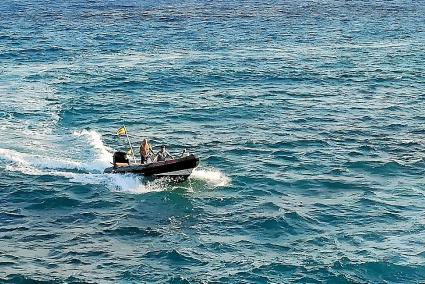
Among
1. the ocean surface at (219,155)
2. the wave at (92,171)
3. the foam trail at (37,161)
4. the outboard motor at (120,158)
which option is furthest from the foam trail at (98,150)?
the outboard motor at (120,158)

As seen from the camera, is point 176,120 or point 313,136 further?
point 176,120

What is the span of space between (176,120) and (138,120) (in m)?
2.69

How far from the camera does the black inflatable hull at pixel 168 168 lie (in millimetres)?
42469

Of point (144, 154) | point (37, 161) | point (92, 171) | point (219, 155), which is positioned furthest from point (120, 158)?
point (219, 155)

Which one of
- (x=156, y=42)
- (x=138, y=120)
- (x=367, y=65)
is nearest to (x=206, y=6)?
(x=156, y=42)

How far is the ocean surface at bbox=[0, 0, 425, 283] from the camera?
34562mm

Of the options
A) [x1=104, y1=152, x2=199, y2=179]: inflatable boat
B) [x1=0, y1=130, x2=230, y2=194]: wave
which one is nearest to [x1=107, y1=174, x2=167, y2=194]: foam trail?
[x1=0, y1=130, x2=230, y2=194]: wave

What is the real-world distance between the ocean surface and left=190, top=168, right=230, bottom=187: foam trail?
0.16 metres

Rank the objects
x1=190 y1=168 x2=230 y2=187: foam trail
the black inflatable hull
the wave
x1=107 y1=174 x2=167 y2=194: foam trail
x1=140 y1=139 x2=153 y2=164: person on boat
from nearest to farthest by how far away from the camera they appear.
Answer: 1. the black inflatable hull
2. x1=107 y1=174 x2=167 y2=194: foam trail
3. the wave
4. x1=190 y1=168 x2=230 y2=187: foam trail
5. x1=140 y1=139 x2=153 y2=164: person on boat

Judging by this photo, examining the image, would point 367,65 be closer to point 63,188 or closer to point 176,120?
point 176,120

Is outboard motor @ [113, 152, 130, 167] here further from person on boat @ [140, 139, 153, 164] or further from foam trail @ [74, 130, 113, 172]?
foam trail @ [74, 130, 113, 172]

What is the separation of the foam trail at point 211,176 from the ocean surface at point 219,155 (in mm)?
164

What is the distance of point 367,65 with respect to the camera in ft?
247

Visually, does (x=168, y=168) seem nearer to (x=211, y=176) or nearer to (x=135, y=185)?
(x=135, y=185)
